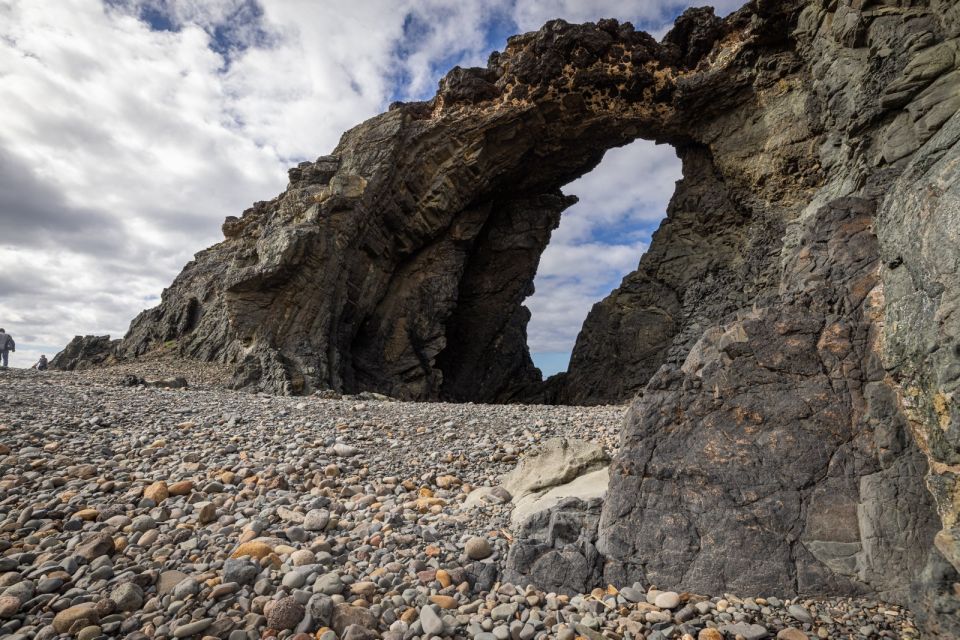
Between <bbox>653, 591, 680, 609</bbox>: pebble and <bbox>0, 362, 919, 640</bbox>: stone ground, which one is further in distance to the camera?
<bbox>653, 591, 680, 609</bbox>: pebble

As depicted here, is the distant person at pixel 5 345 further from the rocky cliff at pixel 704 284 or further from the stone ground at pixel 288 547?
the stone ground at pixel 288 547

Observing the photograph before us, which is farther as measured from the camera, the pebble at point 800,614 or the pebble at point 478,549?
the pebble at point 478,549

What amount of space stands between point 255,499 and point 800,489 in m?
5.65

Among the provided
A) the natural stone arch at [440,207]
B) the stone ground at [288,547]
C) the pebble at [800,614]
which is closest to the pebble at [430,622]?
the stone ground at [288,547]

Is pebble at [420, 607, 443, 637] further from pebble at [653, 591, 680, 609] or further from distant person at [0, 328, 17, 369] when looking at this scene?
distant person at [0, 328, 17, 369]

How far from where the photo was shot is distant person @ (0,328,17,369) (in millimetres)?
24047

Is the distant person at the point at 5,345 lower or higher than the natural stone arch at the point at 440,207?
lower

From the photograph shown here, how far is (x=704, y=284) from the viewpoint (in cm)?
2152

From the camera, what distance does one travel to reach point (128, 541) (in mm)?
4375

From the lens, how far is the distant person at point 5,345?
24.0m

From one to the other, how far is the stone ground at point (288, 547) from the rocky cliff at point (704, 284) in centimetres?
41

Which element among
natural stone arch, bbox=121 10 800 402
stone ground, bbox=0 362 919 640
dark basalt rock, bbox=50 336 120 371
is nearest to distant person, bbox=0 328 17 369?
dark basalt rock, bbox=50 336 120 371

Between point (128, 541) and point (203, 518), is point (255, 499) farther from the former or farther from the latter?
point (128, 541)

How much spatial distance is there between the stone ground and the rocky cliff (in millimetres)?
410
